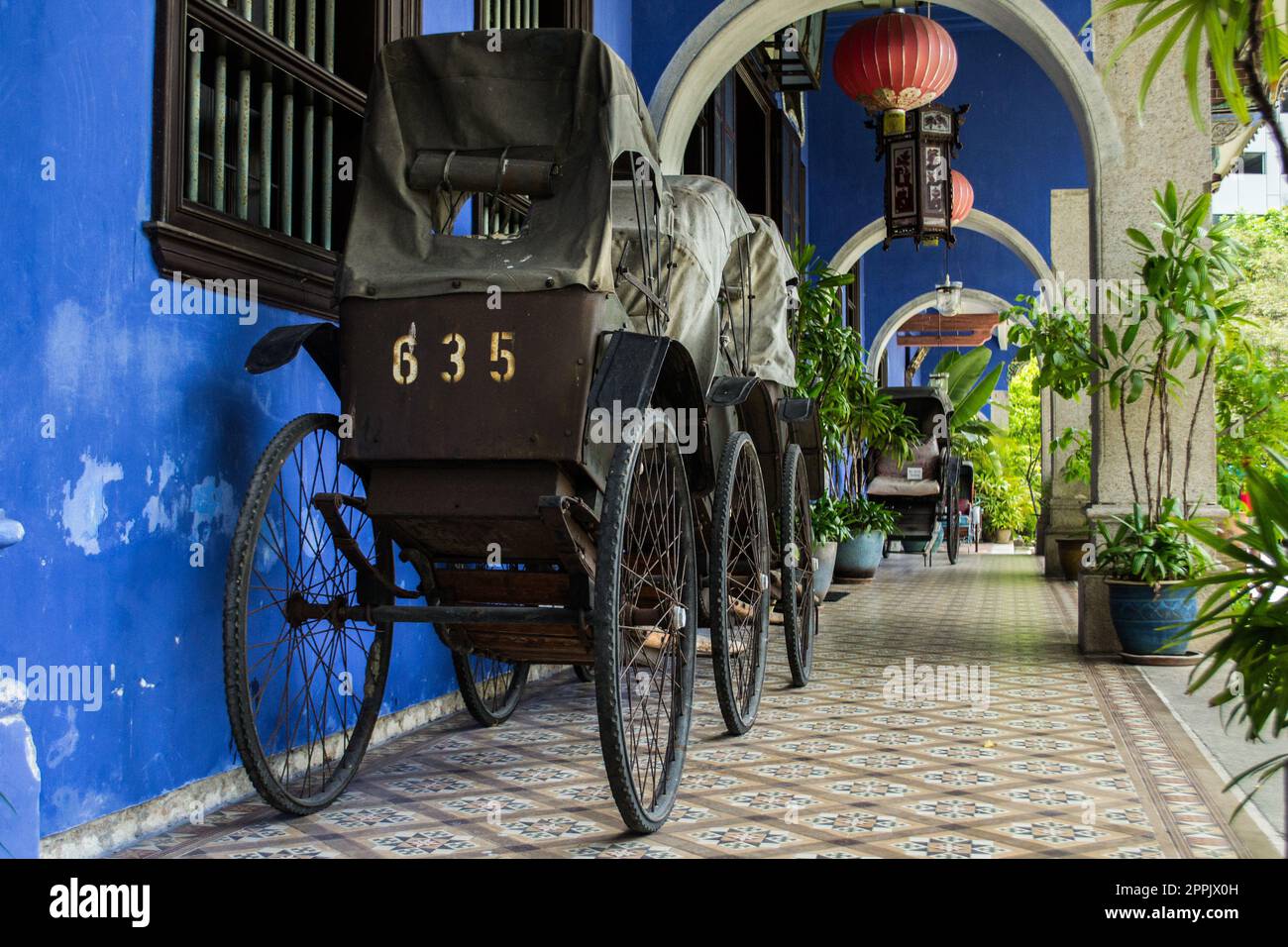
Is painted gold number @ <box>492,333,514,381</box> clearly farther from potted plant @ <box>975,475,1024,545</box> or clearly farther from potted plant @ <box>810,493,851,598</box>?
potted plant @ <box>975,475,1024,545</box>

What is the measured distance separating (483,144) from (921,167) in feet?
25.1

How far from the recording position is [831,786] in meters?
3.06

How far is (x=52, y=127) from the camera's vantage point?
2.35 m

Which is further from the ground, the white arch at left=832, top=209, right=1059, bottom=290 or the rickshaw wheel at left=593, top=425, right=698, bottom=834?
the white arch at left=832, top=209, right=1059, bottom=290

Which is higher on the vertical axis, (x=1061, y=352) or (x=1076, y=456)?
(x=1061, y=352)

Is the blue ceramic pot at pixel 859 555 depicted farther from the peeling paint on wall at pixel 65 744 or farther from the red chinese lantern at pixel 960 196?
the peeling paint on wall at pixel 65 744

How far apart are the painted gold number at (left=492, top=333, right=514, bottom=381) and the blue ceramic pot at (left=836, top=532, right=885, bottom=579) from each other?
24.1ft

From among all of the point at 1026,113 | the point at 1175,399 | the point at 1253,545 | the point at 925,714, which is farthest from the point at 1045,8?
the point at 1026,113

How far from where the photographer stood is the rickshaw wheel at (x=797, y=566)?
164 inches

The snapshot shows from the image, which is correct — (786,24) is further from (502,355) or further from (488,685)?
(502,355)

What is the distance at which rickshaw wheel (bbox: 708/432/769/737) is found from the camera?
329 cm
